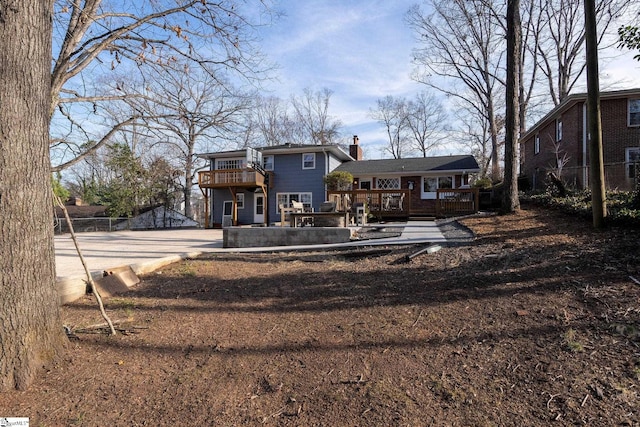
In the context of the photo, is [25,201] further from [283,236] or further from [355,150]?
[355,150]

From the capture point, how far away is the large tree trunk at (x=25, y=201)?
2.24 meters

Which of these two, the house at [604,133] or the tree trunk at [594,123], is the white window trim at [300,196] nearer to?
the house at [604,133]

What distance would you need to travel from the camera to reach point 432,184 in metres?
18.9

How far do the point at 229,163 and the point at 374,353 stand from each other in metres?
20.2

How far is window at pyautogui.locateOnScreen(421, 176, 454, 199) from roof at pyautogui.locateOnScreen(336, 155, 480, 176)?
26.2 inches

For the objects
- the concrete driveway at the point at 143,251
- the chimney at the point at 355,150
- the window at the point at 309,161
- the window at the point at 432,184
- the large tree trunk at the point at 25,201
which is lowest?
the concrete driveway at the point at 143,251

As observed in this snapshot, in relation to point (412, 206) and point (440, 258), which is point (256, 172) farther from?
point (440, 258)

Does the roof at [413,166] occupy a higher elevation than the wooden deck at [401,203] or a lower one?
higher

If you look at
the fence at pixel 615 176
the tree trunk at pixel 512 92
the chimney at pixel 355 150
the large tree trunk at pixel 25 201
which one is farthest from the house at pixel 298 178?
the large tree trunk at pixel 25 201

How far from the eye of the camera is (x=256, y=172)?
1834cm

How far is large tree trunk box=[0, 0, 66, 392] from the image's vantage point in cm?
224

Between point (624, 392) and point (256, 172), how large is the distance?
57.9ft

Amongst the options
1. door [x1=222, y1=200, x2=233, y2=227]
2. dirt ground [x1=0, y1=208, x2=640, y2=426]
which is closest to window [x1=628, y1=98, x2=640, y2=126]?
dirt ground [x1=0, y1=208, x2=640, y2=426]

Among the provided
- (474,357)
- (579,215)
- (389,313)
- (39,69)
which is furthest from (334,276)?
(579,215)
